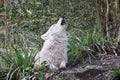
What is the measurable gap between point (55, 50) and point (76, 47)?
3.67 feet

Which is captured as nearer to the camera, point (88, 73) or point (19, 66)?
point (88, 73)

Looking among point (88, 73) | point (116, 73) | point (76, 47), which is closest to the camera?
point (116, 73)

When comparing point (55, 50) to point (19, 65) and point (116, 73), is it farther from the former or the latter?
point (116, 73)

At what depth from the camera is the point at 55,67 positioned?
7340 mm

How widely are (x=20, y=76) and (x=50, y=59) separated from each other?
620mm

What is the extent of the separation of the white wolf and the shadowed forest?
14 cm

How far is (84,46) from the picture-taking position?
8484mm

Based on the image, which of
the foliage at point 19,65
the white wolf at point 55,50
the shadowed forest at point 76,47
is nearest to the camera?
the shadowed forest at point 76,47

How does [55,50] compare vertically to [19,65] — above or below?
above

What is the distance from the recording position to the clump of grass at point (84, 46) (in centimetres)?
816

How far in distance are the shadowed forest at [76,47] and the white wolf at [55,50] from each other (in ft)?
0.45

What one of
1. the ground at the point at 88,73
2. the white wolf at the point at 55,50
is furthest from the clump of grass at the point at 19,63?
the ground at the point at 88,73

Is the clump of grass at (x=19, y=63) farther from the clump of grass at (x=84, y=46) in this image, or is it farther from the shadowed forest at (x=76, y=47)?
the clump of grass at (x=84, y=46)

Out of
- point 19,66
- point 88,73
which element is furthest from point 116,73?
point 19,66
